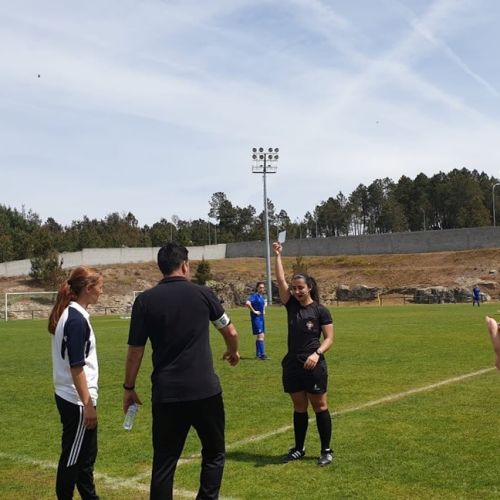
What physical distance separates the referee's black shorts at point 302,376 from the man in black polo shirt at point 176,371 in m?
2.33

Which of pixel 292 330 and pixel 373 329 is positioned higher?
pixel 292 330

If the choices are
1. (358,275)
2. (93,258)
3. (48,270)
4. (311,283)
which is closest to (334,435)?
(311,283)

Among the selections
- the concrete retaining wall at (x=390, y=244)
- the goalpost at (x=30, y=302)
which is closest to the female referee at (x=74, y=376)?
the goalpost at (x=30, y=302)

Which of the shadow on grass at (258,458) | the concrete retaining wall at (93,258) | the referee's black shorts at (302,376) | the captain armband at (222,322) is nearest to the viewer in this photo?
the captain armband at (222,322)

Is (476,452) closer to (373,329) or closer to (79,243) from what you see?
(373,329)

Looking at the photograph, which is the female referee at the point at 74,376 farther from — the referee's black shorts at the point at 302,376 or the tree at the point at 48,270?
the tree at the point at 48,270

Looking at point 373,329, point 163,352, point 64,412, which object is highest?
point 163,352

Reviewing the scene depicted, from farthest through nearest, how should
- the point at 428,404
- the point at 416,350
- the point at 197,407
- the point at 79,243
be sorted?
the point at 79,243 < the point at 416,350 < the point at 428,404 < the point at 197,407

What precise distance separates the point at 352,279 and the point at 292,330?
215 ft

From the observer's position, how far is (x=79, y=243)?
106625 millimetres

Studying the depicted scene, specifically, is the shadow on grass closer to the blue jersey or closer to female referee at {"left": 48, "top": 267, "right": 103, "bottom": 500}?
female referee at {"left": 48, "top": 267, "right": 103, "bottom": 500}

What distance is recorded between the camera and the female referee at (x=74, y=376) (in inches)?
191

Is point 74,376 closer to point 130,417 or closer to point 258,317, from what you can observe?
point 130,417

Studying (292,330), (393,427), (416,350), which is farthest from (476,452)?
(416,350)
